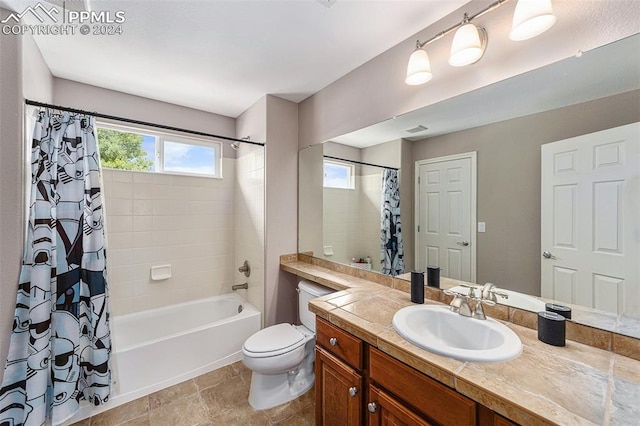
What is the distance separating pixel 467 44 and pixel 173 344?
2698 mm

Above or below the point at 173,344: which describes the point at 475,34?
above

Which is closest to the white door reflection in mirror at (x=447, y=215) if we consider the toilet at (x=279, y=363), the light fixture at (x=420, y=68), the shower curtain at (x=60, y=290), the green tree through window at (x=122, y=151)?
the light fixture at (x=420, y=68)

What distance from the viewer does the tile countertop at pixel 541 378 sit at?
0.64 m

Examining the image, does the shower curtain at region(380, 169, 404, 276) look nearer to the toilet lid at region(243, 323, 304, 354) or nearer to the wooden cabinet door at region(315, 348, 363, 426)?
the wooden cabinet door at region(315, 348, 363, 426)

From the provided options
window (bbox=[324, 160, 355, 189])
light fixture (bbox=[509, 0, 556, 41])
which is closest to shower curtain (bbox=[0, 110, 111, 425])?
window (bbox=[324, 160, 355, 189])

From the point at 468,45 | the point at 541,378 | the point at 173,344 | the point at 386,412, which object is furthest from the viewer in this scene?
the point at 173,344

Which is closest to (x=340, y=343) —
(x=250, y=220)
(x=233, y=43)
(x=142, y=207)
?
(x=250, y=220)

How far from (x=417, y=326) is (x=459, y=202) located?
713mm

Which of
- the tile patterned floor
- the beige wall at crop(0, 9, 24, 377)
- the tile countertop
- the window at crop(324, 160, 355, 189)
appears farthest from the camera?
the window at crop(324, 160, 355, 189)

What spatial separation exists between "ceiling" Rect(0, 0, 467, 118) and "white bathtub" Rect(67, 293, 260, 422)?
2082 mm

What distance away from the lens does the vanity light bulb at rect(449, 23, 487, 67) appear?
116cm

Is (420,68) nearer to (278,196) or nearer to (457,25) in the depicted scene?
(457,25)

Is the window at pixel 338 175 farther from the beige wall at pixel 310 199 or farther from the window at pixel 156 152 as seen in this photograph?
the window at pixel 156 152

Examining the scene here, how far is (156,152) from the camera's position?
2.55 meters
